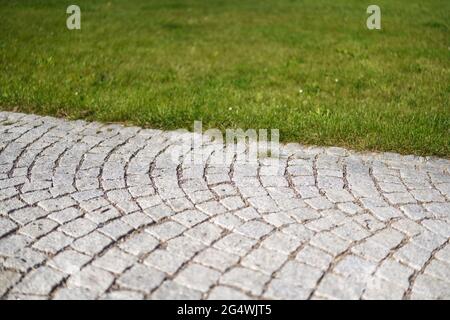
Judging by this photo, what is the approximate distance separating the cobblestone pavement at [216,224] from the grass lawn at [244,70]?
72 centimetres

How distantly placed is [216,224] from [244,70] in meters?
4.29

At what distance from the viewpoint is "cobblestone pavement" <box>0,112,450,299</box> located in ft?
9.37

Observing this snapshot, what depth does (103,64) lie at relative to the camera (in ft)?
24.4

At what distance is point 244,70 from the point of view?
7293 millimetres

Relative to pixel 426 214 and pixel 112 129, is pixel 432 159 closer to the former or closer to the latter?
pixel 426 214

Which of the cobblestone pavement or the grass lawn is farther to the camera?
the grass lawn

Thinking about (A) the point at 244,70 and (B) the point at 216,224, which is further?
(A) the point at 244,70

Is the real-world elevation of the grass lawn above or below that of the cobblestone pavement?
above

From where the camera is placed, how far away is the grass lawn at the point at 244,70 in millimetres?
5316

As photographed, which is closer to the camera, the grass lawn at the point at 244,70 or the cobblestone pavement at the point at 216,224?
the cobblestone pavement at the point at 216,224

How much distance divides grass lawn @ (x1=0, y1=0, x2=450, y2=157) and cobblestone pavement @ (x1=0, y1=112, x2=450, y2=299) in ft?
2.36

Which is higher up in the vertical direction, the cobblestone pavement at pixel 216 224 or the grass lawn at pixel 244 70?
the grass lawn at pixel 244 70
